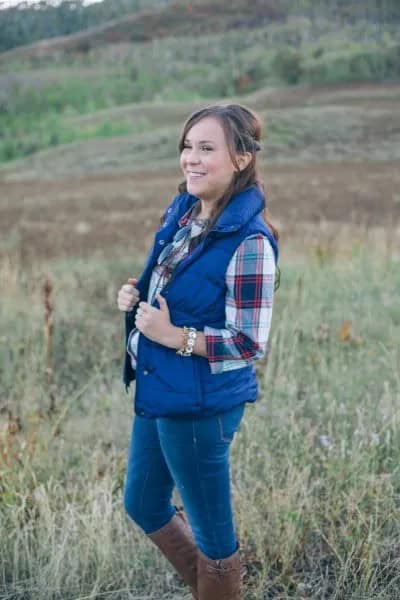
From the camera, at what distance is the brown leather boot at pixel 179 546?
1882mm

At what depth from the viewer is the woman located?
1.59m

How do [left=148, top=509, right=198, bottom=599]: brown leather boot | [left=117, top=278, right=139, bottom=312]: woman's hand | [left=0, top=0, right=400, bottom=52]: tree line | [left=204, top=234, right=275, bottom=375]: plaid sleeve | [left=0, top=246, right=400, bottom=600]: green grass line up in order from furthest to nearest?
[left=0, top=0, right=400, bottom=52]: tree line, [left=0, top=246, right=400, bottom=600]: green grass, [left=148, top=509, right=198, bottom=599]: brown leather boot, [left=117, top=278, right=139, bottom=312]: woman's hand, [left=204, top=234, right=275, bottom=375]: plaid sleeve

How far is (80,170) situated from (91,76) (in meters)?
4.46

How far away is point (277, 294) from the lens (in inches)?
199

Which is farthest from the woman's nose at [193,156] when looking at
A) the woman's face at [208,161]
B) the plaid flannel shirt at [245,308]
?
the plaid flannel shirt at [245,308]

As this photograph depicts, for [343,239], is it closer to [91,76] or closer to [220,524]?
[220,524]

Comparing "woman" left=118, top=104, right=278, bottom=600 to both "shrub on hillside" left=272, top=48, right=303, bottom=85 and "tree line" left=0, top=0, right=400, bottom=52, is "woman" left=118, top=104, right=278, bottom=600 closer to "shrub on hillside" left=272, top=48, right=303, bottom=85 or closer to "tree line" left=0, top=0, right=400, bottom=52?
"tree line" left=0, top=0, right=400, bottom=52

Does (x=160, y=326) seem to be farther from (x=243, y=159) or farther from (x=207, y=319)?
(x=243, y=159)

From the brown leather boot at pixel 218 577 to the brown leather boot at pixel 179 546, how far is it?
0.07m

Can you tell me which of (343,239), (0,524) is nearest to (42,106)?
(343,239)

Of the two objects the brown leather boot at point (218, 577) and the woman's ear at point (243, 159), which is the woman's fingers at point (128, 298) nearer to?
the woman's ear at point (243, 159)

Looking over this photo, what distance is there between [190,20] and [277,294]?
47.2 ft

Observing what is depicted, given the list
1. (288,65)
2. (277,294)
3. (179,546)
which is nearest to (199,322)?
(179,546)

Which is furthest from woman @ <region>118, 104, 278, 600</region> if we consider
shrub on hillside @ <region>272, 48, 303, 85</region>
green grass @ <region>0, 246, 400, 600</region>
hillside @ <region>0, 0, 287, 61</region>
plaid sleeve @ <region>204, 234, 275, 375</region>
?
shrub on hillside @ <region>272, 48, 303, 85</region>
